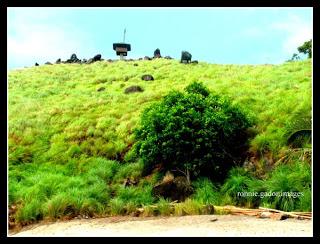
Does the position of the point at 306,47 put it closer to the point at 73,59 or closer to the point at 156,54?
the point at 156,54

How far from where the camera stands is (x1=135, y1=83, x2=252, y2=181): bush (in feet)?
44.6

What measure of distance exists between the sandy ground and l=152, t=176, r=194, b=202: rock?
1.35 metres

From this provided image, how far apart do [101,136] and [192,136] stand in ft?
16.8

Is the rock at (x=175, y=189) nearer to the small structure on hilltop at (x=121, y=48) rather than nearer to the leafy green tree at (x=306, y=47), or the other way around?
the leafy green tree at (x=306, y=47)

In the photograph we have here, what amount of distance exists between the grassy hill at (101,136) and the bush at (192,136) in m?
0.50

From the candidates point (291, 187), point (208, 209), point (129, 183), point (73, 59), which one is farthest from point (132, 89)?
point (73, 59)

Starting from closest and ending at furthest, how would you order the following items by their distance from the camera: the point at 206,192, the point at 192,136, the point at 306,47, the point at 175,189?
the point at 206,192 → the point at 175,189 → the point at 192,136 → the point at 306,47

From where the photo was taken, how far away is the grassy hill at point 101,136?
1311 centimetres

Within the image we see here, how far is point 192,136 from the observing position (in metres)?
13.6

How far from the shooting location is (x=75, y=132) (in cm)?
1844

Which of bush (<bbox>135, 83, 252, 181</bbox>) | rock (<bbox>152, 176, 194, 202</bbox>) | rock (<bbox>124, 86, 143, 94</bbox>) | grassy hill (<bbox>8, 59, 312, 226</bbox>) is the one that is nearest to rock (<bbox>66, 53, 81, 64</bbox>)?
grassy hill (<bbox>8, 59, 312, 226</bbox>)
